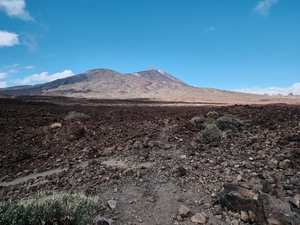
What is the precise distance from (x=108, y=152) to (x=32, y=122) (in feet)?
24.0

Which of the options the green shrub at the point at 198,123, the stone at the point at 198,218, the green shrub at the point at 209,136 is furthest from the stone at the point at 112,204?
the green shrub at the point at 198,123

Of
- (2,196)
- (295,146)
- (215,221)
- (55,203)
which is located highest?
(295,146)

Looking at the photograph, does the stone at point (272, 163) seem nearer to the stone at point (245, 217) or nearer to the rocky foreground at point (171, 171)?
the rocky foreground at point (171, 171)

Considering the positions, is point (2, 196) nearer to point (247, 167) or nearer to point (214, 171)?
point (214, 171)

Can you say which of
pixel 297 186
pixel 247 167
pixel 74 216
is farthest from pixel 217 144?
pixel 74 216

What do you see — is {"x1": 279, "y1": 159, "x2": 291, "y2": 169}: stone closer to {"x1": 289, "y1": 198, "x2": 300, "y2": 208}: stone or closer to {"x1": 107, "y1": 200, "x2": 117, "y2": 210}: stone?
{"x1": 289, "y1": 198, "x2": 300, "y2": 208}: stone

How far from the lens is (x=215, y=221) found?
3.29 meters

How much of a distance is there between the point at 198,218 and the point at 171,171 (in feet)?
5.61

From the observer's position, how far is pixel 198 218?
3.31 meters

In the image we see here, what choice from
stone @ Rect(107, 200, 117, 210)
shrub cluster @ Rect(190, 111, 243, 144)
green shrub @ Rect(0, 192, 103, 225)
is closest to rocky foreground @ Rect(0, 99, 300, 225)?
stone @ Rect(107, 200, 117, 210)

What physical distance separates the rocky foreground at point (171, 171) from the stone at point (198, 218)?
2 cm

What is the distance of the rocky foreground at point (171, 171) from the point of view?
135 inches

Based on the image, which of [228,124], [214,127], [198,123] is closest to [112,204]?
[214,127]

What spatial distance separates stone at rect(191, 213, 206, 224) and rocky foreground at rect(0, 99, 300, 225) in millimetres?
16
